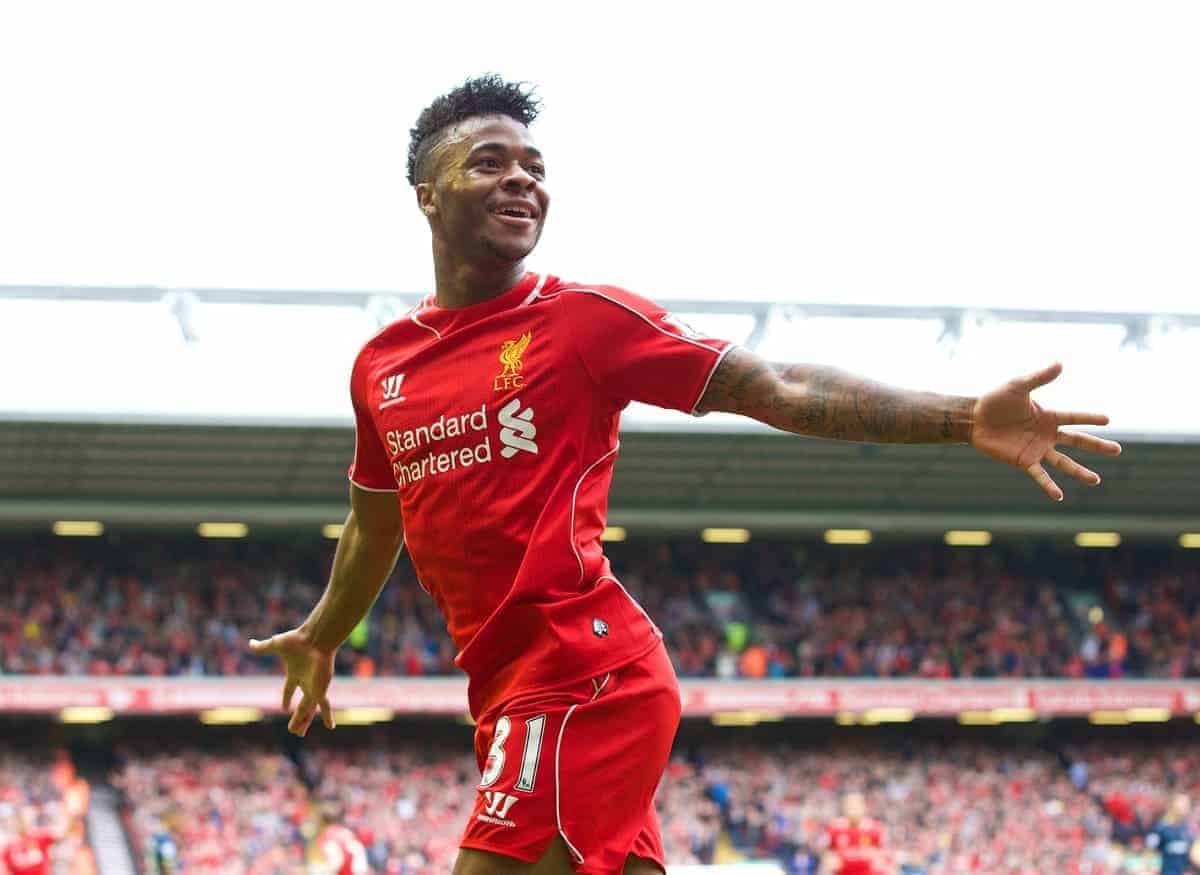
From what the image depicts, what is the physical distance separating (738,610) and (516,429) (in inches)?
940

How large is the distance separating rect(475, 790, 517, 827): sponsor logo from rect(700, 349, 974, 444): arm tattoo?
870mm

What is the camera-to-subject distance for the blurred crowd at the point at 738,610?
2464 cm

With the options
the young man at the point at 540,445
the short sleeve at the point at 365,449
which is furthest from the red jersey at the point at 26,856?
the young man at the point at 540,445

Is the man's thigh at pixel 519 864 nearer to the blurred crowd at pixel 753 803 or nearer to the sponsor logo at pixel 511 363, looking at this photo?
the sponsor logo at pixel 511 363

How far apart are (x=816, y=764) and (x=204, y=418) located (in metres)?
A: 10.2

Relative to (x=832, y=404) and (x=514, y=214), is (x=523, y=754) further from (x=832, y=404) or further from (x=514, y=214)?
(x=514, y=214)

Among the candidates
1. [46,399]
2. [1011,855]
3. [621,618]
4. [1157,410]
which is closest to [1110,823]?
[1011,855]

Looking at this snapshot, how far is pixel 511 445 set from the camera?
3514 mm

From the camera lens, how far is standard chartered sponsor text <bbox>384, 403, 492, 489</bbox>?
11.6 ft

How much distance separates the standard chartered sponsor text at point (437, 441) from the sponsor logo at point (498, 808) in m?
0.68

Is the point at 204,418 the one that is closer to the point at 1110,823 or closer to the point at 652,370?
the point at 1110,823

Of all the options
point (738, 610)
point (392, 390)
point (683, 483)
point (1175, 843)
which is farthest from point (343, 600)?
point (738, 610)

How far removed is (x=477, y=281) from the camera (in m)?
3.74

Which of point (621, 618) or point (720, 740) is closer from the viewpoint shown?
point (621, 618)
